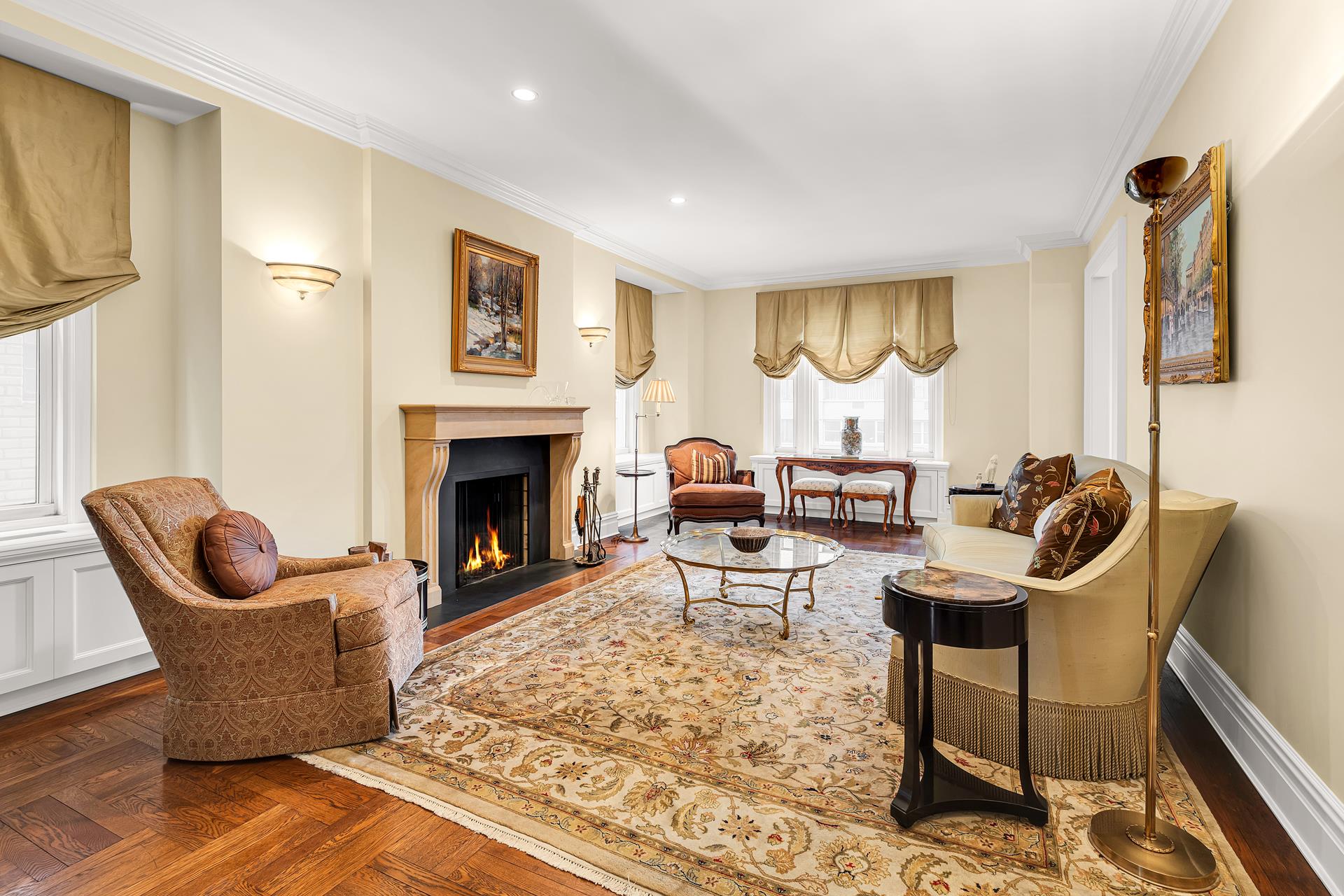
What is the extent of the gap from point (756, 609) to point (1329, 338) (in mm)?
2788

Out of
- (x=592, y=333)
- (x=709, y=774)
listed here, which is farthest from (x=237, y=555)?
(x=592, y=333)

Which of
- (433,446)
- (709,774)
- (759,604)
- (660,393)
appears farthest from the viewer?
(660,393)

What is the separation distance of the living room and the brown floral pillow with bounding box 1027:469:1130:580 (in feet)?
0.04

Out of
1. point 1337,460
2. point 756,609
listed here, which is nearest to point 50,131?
point 756,609

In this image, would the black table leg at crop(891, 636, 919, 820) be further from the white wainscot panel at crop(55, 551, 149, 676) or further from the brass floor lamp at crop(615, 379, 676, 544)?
the brass floor lamp at crop(615, 379, 676, 544)

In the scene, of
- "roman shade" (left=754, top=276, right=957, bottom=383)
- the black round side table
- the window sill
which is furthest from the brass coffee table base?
"roman shade" (left=754, top=276, right=957, bottom=383)

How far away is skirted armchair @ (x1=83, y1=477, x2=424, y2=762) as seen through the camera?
217cm

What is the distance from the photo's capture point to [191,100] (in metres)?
3.02

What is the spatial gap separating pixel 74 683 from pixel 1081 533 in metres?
4.01

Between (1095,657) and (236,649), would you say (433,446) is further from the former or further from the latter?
(1095,657)

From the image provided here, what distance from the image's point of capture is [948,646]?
1913 mm

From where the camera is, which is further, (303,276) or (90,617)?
(303,276)

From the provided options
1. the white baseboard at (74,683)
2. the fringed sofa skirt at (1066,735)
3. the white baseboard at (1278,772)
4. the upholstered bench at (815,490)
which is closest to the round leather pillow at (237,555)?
the white baseboard at (74,683)

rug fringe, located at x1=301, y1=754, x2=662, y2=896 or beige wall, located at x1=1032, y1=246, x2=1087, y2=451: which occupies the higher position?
beige wall, located at x1=1032, y1=246, x2=1087, y2=451
